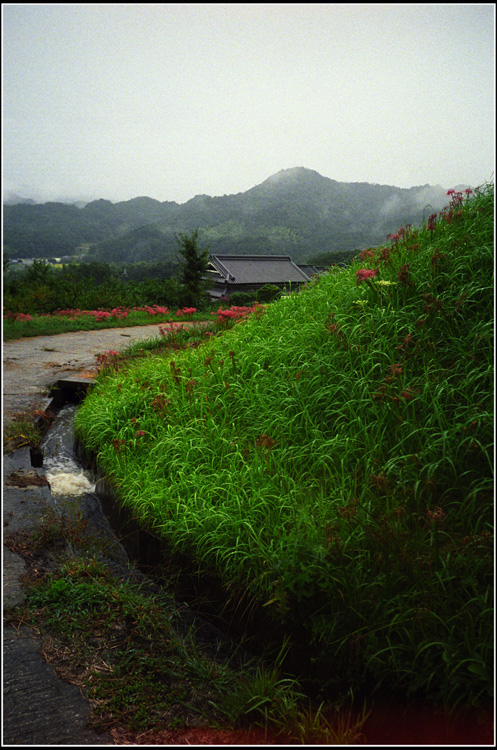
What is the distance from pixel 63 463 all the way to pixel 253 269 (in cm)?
1136

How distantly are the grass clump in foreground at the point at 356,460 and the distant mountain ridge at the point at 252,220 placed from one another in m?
1.05

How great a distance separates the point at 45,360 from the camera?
5.83 meters

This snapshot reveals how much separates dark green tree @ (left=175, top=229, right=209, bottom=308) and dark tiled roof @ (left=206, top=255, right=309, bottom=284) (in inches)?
52.4

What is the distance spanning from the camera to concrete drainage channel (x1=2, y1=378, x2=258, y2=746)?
1417mm

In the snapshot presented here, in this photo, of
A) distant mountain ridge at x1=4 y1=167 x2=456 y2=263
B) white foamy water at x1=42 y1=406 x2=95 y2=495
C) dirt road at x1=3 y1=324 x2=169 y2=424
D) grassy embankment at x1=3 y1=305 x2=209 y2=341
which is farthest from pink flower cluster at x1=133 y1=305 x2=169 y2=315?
white foamy water at x1=42 y1=406 x2=95 y2=495

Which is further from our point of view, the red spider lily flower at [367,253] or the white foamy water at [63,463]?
the red spider lily flower at [367,253]

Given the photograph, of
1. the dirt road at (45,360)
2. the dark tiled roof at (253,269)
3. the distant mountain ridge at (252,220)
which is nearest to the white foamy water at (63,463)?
the dirt road at (45,360)

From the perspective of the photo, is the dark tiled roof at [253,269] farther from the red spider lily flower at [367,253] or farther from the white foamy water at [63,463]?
the white foamy water at [63,463]

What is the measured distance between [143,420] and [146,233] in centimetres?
1565

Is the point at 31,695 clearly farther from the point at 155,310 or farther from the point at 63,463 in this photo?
the point at 155,310

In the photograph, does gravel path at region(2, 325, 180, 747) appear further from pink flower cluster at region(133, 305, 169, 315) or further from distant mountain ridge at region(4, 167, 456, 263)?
pink flower cluster at region(133, 305, 169, 315)

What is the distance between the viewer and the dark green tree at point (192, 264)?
40.0 feet

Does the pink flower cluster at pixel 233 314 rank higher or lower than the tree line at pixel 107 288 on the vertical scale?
lower

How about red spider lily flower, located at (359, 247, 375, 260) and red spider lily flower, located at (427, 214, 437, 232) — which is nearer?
red spider lily flower, located at (427, 214, 437, 232)
